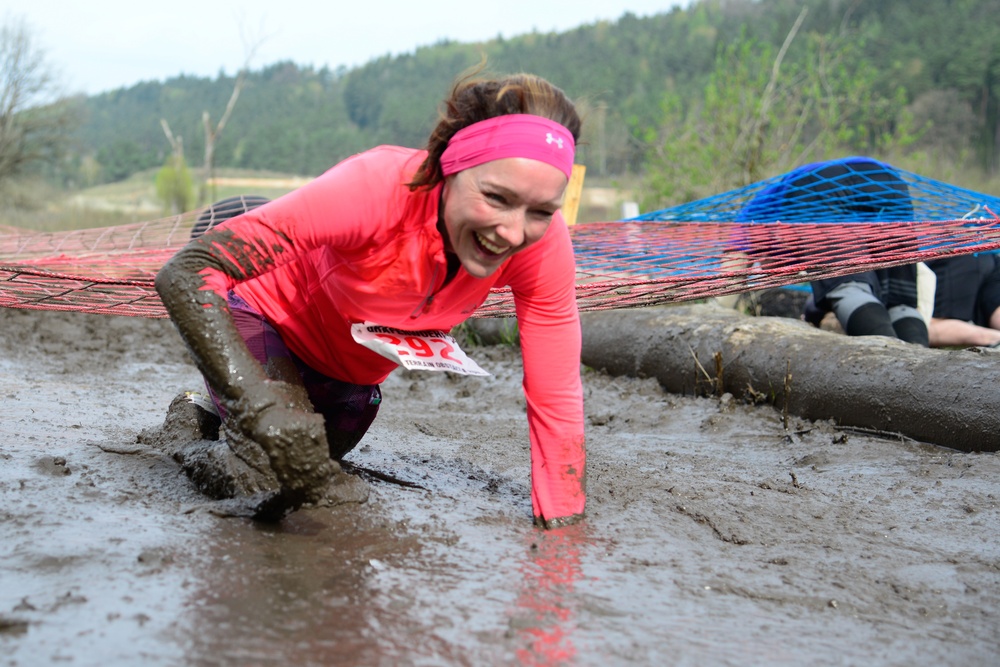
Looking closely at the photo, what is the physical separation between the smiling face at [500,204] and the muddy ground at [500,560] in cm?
77

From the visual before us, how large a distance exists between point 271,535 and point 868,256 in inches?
113

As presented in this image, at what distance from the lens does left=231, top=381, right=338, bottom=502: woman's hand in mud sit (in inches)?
80.5

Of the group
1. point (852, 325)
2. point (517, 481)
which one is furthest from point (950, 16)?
point (517, 481)

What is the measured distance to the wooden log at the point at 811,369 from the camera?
12.1 feet

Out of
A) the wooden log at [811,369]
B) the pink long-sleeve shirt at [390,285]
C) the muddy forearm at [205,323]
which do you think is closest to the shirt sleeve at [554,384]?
the pink long-sleeve shirt at [390,285]

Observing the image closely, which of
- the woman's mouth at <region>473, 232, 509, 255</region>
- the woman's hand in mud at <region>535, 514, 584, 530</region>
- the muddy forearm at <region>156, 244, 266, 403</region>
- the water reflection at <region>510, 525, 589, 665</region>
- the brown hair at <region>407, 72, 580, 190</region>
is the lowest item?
the woman's hand in mud at <region>535, 514, 584, 530</region>

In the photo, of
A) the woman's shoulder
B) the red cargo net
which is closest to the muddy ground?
the red cargo net

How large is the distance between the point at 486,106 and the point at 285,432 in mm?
900

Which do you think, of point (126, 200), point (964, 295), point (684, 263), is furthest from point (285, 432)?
point (126, 200)

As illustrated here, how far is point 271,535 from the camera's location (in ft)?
7.34

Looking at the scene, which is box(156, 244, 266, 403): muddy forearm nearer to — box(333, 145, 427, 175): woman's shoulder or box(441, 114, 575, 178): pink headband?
box(333, 145, 427, 175): woman's shoulder

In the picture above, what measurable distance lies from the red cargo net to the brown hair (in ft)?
4.22

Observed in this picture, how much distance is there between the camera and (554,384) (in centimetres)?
254

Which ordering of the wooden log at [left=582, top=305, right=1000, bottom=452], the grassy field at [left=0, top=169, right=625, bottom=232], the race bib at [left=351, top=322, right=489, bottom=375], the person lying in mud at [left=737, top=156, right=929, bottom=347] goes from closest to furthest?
the race bib at [left=351, top=322, right=489, bottom=375] < the wooden log at [left=582, top=305, right=1000, bottom=452] < the person lying in mud at [left=737, top=156, right=929, bottom=347] < the grassy field at [left=0, top=169, right=625, bottom=232]
